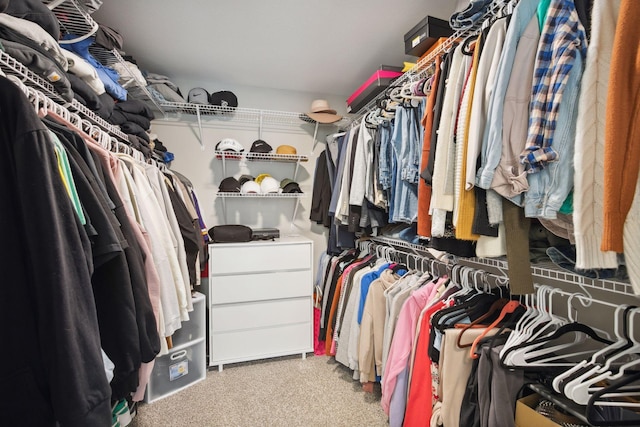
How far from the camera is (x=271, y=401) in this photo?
1.71 meters

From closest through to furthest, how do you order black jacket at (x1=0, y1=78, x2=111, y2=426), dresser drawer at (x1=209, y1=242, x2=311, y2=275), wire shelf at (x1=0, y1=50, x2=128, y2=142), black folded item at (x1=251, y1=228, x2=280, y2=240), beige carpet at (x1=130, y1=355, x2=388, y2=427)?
black jacket at (x1=0, y1=78, x2=111, y2=426)
wire shelf at (x1=0, y1=50, x2=128, y2=142)
beige carpet at (x1=130, y1=355, x2=388, y2=427)
dresser drawer at (x1=209, y1=242, x2=311, y2=275)
black folded item at (x1=251, y1=228, x2=280, y2=240)

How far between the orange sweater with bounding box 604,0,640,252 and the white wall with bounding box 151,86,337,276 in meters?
2.36

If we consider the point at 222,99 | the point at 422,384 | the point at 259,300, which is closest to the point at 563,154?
the point at 422,384

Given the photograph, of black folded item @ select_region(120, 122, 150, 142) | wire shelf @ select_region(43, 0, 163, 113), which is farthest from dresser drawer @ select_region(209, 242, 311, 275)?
wire shelf @ select_region(43, 0, 163, 113)

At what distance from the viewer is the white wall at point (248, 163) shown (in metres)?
2.52

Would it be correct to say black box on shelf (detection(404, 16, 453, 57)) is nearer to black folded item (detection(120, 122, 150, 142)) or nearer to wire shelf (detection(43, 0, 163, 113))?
wire shelf (detection(43, 0, 163, 113))

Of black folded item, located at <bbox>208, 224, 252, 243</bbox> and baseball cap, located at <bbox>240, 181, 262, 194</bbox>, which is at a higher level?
baseball cap, located at <bbox>240, 181, 262, 194</bbox>

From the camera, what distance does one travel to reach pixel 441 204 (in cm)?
96

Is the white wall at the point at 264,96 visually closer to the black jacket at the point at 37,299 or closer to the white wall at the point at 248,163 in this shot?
the white wall at the point at 248,163

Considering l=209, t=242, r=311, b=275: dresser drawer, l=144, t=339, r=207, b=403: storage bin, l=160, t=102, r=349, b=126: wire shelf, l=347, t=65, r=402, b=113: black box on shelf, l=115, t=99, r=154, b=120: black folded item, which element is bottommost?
l=144, t=339, r=207, b=403: storage bin

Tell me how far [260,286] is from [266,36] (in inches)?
71.5

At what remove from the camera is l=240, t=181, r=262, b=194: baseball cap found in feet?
7.63

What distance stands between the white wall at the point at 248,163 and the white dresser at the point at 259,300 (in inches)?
22.1

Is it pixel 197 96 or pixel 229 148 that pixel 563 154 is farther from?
pixel 197 96
